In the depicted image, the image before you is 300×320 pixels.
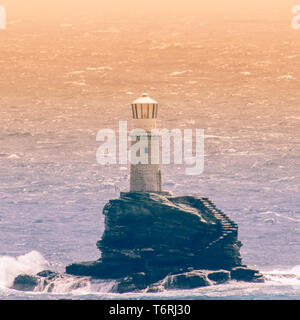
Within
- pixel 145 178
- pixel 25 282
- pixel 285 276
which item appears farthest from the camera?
pixel 285 276

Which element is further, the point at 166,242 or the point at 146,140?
the point at 166,242

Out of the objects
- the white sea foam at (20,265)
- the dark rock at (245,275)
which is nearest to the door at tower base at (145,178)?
the dark rock at (245,275)

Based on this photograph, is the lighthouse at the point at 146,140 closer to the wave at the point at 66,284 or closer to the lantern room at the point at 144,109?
the lantern room at the point at 144,109

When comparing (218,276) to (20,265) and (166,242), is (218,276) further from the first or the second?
(20,265)

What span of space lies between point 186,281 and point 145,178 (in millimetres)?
11871

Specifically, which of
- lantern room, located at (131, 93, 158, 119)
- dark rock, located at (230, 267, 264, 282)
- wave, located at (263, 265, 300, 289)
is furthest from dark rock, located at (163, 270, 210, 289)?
lantern room, located at (131, 93, 158, 119)

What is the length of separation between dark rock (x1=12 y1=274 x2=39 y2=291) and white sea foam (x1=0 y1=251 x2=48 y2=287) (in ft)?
10.5

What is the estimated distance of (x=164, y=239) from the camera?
6668 inches

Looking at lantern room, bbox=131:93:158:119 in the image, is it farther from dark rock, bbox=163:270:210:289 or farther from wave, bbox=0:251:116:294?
wave, bbox=0:251:116:294

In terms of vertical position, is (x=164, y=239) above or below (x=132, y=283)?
above

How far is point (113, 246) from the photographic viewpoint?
170 metres

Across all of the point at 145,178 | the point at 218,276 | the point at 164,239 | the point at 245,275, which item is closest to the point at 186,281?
the point at 218,276
